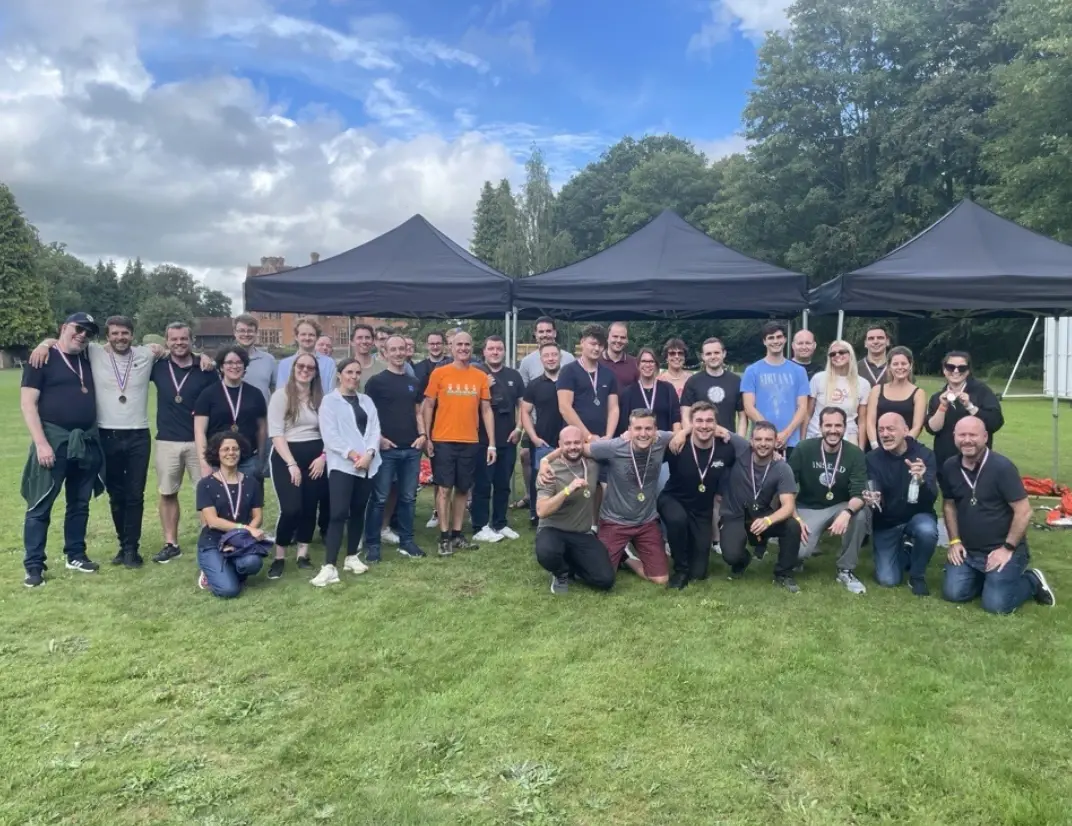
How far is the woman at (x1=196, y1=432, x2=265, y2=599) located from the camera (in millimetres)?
4531

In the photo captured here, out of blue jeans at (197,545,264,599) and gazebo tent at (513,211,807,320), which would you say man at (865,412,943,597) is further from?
blue jeans at (197,545,264,599)

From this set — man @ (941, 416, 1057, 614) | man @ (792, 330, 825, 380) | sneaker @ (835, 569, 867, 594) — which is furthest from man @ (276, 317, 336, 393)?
man @ (941, 416, 1057, 614)

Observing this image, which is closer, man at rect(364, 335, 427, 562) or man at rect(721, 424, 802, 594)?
man at rect(721, 424, 802, 594)

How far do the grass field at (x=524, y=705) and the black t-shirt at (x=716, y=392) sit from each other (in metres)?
1.30

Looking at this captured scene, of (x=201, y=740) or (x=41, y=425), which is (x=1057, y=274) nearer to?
(x=201, y=740)

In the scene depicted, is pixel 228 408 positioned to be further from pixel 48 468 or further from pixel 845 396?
pixel 845 396

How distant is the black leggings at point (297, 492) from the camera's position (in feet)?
16.1

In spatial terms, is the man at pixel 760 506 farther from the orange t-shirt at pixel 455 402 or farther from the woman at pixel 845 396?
the orange t-shirt at pixel 455 402

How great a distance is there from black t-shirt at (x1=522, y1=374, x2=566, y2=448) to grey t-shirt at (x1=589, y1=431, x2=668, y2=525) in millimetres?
812

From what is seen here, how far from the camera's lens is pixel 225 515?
4680 millimetres

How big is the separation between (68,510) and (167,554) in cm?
70

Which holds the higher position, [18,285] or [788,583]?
[18,285]

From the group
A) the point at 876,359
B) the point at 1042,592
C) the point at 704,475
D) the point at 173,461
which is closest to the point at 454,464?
the point at 704,475

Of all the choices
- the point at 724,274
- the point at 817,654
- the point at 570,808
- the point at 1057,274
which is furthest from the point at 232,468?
the point at 1057,274
